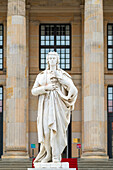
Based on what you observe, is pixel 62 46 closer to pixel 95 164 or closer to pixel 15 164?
pixel 95 164

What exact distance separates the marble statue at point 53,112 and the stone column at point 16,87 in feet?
97.7

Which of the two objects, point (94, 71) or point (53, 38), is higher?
point (53, 38)

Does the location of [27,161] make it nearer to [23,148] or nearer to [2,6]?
[23,148]

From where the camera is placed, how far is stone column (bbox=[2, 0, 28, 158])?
41.9m

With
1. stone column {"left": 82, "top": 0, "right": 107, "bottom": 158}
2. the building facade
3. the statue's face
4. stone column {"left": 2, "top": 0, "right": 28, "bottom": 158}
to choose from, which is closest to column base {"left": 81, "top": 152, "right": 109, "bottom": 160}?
stone column {"left": 82, "top": 0, "right": 107, "bottom": 158}

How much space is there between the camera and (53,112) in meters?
12.1

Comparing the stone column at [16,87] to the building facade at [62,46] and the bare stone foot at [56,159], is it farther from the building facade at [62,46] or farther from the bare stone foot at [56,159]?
the bare stone foot at [56,159]

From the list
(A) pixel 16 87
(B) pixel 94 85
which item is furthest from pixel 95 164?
(A) pixel 16 87

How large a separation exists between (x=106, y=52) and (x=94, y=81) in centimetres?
928

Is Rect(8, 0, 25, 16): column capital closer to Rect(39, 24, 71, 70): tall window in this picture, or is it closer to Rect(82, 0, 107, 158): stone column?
Rect(82, 0, 107, 158): stone column

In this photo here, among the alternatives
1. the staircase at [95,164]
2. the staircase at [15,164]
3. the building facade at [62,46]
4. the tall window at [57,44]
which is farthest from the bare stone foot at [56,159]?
the tall window at [57,44]

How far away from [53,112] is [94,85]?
30.9m

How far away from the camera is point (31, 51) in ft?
171

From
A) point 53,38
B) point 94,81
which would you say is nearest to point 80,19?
point 53,38
